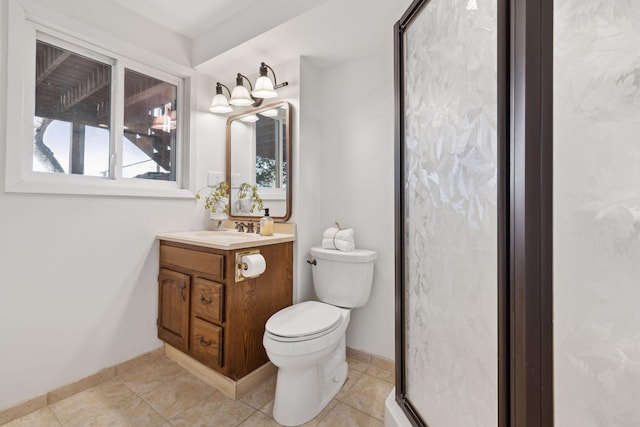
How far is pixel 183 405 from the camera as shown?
1450 mm

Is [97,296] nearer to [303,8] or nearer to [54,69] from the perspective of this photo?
[54,69]

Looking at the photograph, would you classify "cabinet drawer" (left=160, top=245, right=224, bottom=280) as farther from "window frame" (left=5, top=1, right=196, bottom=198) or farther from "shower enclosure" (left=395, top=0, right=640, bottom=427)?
"shower enclosure" (left=395, top=0, right=640, bottom=427)

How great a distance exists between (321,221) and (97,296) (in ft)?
4.79

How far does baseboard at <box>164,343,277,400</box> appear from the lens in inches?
59.9

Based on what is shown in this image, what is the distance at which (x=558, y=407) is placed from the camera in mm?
560

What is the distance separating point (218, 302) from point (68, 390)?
3.15 feet

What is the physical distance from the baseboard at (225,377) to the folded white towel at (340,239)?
834 millimetres

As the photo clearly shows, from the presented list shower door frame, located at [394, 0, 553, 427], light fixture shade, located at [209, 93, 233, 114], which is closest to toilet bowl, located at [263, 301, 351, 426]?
shower door frame, located at [394, 0, 553, 427]

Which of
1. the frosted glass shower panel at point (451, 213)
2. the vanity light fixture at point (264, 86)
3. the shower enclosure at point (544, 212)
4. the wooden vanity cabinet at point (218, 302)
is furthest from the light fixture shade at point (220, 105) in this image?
the shower enclosure at point (544, 212)

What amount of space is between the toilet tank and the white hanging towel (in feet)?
0.10

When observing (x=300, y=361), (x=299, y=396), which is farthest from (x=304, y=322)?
(x=299, y=396)

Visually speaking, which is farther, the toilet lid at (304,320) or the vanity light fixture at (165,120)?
the vanity light fixture at (165,120)

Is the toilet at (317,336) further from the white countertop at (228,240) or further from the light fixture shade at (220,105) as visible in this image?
the light fixture shade at (220,105)

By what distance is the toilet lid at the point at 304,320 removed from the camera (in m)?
1.34
